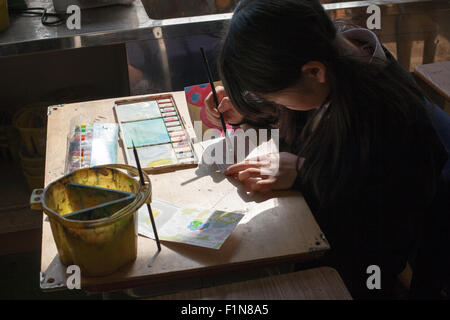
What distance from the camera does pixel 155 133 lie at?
1519mm

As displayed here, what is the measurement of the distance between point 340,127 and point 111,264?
0.62 metres

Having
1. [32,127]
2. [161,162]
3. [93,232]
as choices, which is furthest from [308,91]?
[32,127]

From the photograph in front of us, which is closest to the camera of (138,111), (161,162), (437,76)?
(161,162)

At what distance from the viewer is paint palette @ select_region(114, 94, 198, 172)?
142cm

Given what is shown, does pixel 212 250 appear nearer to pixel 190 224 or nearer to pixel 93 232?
pixel 190 224

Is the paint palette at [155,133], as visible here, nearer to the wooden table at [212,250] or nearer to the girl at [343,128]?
the wooden table at [212,250]

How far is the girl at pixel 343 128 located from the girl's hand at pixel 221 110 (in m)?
0.11

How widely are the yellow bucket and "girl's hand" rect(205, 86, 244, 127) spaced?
424 mm

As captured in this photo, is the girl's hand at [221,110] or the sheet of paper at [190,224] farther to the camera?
the girl's hand at [221,110]

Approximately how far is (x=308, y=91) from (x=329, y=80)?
6 cm

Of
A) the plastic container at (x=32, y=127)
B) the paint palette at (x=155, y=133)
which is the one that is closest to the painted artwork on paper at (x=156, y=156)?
the paint palette at (x=155, y=133)

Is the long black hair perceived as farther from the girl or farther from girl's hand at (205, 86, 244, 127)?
girl's hand at (205, 86, 244, 127)

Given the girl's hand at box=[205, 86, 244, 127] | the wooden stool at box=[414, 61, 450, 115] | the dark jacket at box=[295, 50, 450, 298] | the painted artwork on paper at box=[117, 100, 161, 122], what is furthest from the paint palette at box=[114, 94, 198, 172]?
the wooden stool at box=[414, 61, 450, 115]

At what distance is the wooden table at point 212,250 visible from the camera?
3.57 feet
